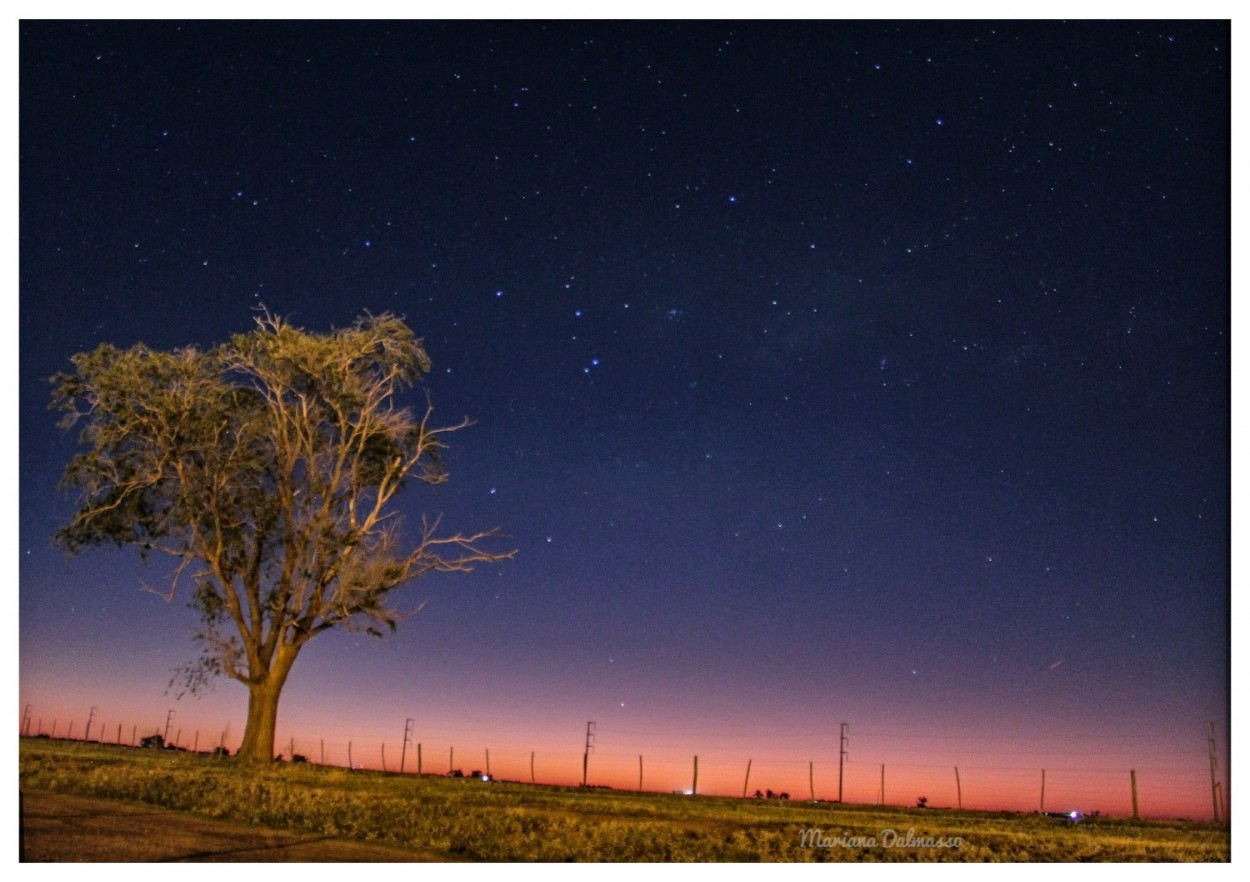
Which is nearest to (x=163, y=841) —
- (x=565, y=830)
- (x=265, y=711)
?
(x=565, y=830)

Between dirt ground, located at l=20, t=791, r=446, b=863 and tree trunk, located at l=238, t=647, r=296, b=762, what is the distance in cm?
1109

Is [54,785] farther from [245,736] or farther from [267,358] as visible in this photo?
[267,358]

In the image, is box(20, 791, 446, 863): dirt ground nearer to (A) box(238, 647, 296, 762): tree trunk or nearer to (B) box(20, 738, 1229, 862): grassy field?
(B) box(20, 738, 1229, 862): grassy field

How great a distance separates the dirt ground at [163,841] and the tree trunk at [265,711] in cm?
1109

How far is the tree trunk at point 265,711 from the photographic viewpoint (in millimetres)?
21312

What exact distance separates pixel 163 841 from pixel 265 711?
1371 centimetres

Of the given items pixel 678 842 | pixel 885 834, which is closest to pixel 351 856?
pixel 678 842

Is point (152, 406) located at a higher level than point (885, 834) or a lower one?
higher

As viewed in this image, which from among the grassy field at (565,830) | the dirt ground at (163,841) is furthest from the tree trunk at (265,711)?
the dirt ground at (163,841)

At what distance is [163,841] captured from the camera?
28.9 ft

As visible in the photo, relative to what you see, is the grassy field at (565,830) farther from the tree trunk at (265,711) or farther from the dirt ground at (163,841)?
the tree trunk at (265,711)

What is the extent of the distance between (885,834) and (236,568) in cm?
1644

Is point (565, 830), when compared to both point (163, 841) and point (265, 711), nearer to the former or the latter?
point (163, 841)
